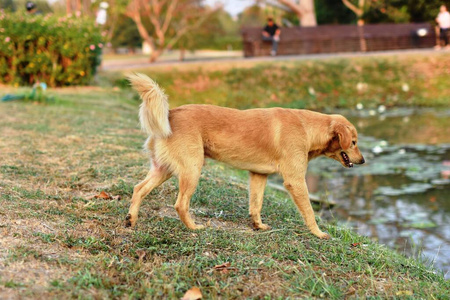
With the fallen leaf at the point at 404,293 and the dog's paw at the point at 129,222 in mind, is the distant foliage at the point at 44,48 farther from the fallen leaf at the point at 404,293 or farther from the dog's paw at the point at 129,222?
the fallen leaf at the point at 404,293

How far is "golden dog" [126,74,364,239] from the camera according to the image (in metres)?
4.62

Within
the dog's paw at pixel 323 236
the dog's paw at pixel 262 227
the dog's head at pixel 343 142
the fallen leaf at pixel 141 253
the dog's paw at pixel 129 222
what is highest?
the dog's head at pixel 343 142

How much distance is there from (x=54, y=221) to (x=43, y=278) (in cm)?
128

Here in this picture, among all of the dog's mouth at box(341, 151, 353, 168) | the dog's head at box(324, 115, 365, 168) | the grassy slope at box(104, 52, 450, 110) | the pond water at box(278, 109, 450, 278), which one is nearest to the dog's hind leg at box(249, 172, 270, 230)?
the dog's head at box(324, 115, 365, 168)

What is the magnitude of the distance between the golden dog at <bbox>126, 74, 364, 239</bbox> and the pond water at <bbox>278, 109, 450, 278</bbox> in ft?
3.54

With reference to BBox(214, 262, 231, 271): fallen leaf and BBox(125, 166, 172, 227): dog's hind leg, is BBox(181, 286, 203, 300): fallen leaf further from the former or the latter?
BBox(125, 166, 172, 227): dog's hind leg

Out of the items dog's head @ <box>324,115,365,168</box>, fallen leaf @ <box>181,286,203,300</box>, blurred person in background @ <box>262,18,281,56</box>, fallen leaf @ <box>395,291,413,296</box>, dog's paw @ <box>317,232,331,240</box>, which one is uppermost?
blurred person in background @ <box>262,18,281,56</box>

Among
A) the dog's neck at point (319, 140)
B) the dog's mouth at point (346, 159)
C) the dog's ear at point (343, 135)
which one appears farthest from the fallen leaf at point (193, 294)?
the dog's mouth at point (346, 159)

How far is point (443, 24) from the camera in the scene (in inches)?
1061

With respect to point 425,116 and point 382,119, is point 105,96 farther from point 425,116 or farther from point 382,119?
point 425,116

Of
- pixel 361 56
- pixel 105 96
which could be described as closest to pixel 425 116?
pixel 361 56

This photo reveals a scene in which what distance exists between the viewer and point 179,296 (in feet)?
11.2

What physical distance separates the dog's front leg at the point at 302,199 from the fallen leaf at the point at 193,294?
1.75 metres

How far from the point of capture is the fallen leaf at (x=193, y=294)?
338cm
